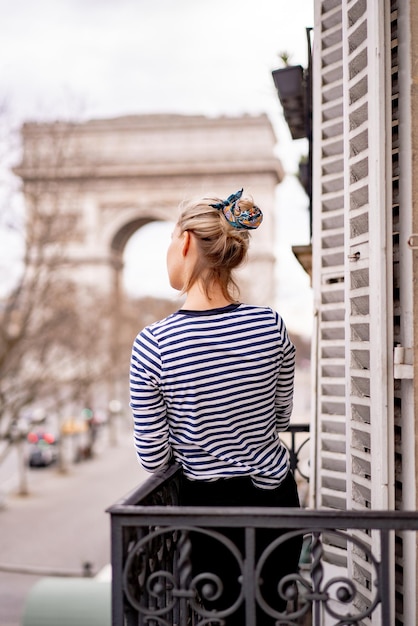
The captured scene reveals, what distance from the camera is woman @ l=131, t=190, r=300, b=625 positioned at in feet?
7.65

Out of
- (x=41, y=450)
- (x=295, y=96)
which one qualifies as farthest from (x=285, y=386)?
(x=41, y=450)

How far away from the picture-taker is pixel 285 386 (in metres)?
2.62

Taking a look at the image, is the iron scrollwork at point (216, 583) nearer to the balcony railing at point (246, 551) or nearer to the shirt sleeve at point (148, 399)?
the balcony railing at point (246, 551)

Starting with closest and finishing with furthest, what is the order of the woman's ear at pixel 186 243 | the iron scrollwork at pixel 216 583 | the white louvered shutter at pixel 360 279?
1. the iron scrollwork at pixel 216 583
2. the woman's ear at pixel 186 243
3. the white louvered shutter at pixel 360 279

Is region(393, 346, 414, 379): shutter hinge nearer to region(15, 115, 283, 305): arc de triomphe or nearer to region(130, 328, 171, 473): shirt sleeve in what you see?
region(130, 328, 171, 473): shirt sleeve

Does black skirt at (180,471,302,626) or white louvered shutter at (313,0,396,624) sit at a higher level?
white louvered shutter at (313,0,396,624)

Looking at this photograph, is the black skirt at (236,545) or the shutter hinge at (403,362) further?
the shutter hinge at (403,362)

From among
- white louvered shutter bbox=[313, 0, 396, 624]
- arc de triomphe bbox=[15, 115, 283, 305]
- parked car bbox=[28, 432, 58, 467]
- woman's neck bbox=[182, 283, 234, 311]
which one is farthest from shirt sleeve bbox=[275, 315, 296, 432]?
parked car bbox=[28, 432, 58, 467]

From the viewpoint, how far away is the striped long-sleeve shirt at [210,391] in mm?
2326

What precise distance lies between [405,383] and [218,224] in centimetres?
85


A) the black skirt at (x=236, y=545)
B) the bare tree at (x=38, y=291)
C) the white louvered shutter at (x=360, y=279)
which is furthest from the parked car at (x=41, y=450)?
the black skirt at (x=236, y=545)

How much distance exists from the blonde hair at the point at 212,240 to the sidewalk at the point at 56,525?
14083 millimetres

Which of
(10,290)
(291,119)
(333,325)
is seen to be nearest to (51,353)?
(10,290)

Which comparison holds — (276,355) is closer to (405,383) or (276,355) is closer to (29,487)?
(405,383)
